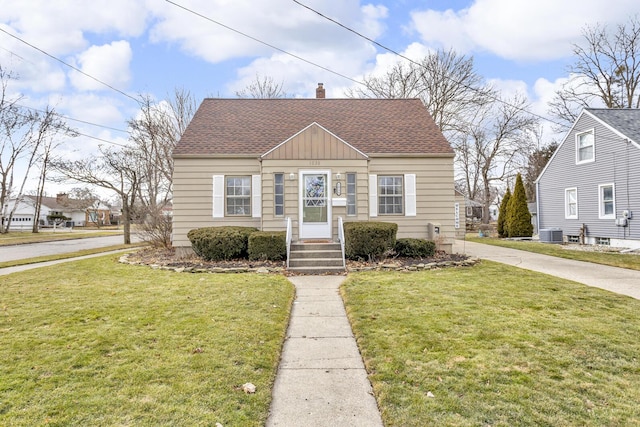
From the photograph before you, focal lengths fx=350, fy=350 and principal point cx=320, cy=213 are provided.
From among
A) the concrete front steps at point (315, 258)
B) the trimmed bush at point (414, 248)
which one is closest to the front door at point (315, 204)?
the concrete front steps at point (315, 258)

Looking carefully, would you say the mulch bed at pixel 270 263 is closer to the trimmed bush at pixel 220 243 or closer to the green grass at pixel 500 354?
the trimmed bush at pixel 220 243

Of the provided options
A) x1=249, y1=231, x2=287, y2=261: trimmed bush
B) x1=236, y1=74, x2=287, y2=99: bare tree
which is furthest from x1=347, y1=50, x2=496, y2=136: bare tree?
x1=249, y1=231, x2=287, y2=261: trimmed bush

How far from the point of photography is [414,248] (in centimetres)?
1034

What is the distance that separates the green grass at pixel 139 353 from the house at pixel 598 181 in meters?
15.0

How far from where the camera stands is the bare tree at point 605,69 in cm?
2380

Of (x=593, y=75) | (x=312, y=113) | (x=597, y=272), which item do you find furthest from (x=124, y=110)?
(x=593, y=75)

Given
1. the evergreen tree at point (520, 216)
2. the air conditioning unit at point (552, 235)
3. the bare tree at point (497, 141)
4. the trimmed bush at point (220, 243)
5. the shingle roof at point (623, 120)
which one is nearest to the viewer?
the trimmed bush at point (220, 243)

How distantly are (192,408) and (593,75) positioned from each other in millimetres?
32624

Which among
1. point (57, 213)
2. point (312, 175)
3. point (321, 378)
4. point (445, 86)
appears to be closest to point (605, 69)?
point (445, 86)

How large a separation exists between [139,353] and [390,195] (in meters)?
9.33

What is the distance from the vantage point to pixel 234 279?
7672 mm

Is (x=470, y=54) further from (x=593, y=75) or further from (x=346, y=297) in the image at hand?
(x=346, y=297)

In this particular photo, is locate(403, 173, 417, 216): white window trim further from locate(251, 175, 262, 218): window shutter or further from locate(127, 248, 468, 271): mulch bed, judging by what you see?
locate(251, 175, 262, 218): window shutter

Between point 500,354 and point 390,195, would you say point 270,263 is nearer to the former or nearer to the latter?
point 390,195
